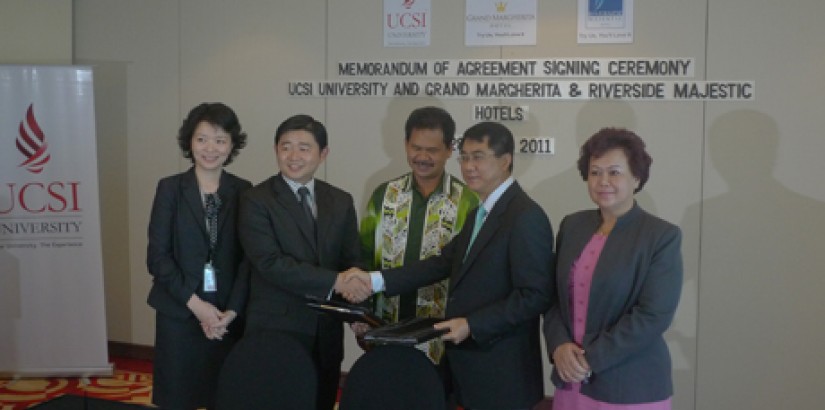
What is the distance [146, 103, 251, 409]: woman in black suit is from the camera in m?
2.87

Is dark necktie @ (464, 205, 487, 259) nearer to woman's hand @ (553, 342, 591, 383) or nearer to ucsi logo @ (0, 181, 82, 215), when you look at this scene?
woman's hand @ (553, 342, 591, 383)

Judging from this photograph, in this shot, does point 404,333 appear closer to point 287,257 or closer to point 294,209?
point 287,257

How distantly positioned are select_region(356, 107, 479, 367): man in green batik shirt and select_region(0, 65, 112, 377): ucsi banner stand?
2.60 m

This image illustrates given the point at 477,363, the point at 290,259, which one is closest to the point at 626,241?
the point at 477,363

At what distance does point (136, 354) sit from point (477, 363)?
3.74 metres

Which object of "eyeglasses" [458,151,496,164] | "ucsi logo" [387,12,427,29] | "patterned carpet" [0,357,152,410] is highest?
"ucsi logo" [387,12,427,29]

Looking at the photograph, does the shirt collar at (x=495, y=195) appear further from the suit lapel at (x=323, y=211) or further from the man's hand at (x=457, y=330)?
the suit lapel at (x=323, y=211)

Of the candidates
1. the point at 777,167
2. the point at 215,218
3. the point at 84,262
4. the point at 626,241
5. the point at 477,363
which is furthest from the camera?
the point at 84,262

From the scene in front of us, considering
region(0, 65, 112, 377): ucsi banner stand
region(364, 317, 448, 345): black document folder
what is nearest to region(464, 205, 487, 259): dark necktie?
region(364, 317, 448, 345): black document folder

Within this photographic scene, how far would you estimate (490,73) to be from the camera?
4461mm

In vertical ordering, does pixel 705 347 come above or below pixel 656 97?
below

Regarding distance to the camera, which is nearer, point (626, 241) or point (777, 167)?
point (626, 241)

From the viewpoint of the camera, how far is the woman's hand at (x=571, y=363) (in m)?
2.29

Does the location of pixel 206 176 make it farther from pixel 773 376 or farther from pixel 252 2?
pixel 773 376
